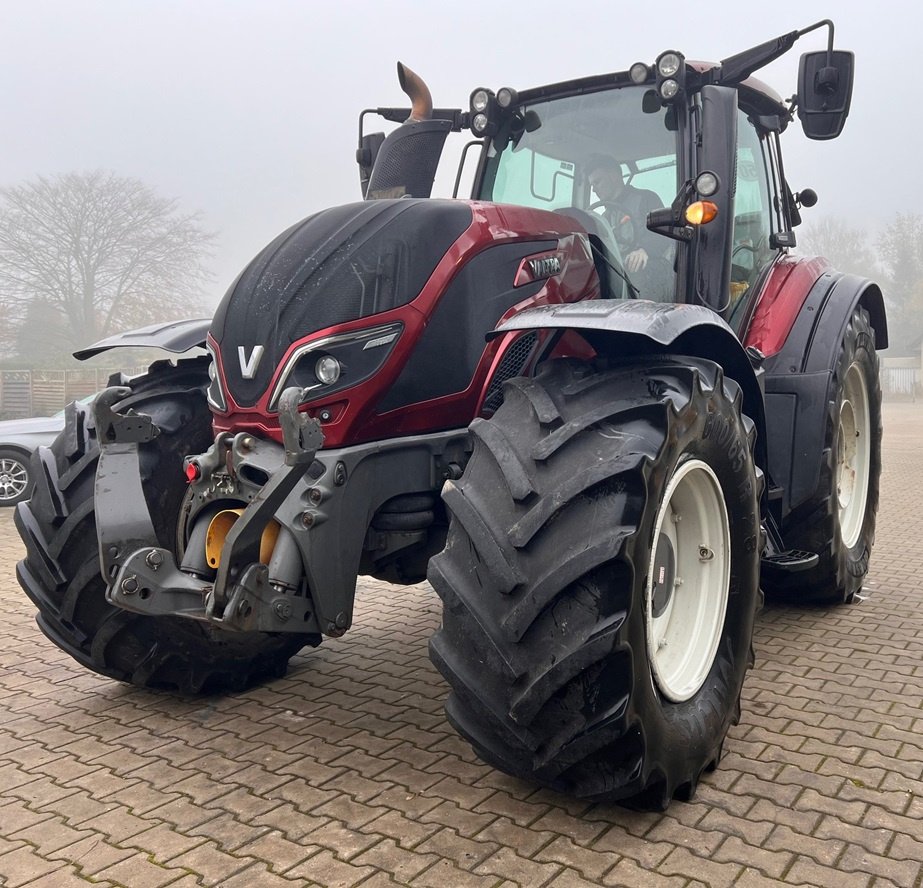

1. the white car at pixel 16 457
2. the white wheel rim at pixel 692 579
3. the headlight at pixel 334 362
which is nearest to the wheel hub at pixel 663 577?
the white wheel rim at pixel 692 579

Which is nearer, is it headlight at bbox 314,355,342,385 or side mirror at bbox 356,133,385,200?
headlight at bbox 314,355,342,385

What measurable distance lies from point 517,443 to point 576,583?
444 millimetres

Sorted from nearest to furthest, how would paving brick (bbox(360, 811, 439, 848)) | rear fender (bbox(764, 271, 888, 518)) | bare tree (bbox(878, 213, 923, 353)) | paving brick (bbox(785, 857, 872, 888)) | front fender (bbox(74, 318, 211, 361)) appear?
paving brick (bbox(785, 857, 872, 888)) < paving brick (bbox(360, 811, 439, 848)) < front fender (bbox(74, 318, 211, 361)) < rear fender (bbox(764, 271, 888, 518)) < bare tree (bbox(878, 213, 923, 353))

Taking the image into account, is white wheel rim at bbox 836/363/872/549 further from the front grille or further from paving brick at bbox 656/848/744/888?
paving brick at bbox 656/848/744/888

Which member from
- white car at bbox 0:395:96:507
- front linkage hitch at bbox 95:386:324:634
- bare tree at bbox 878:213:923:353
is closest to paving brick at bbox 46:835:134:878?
front linkage hitch at bbox 95:386:324:634

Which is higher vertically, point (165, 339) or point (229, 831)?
point (165, 339)

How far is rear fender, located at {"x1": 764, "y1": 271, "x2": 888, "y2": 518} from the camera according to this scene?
166 inches

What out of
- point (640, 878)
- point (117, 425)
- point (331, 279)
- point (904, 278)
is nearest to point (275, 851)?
point (640, 878)

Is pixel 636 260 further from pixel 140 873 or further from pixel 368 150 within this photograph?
pixel 140 873

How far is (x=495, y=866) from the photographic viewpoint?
241cm

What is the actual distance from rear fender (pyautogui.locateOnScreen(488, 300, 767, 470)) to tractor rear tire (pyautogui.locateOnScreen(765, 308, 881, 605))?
0.93 metres

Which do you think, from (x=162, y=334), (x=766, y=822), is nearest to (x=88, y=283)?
(x=162, y=334)

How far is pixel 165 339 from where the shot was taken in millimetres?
3713

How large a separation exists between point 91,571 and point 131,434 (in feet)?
2.37
